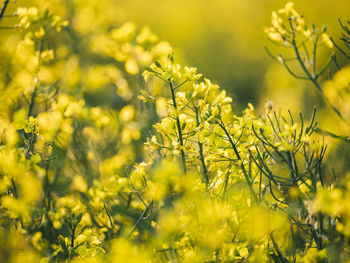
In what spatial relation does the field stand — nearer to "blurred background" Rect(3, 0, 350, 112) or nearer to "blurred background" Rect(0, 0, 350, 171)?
"blurred background" Rect(0, 0, 350, 171)

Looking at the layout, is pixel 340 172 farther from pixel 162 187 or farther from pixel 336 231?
pixel 162 187

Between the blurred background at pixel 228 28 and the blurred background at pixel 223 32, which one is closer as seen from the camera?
the blurred background at pixel 223 32

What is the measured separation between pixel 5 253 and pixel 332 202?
1421 mm

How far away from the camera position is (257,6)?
9039mm

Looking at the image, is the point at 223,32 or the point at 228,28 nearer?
the point at 223,32

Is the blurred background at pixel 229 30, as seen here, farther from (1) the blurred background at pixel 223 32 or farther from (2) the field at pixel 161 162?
(2) the field at pixel 161 162

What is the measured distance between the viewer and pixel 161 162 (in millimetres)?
1433

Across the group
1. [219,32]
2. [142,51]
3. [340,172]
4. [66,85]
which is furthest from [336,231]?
[219,32]

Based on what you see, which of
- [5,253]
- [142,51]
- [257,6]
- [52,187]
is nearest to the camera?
[5,253]

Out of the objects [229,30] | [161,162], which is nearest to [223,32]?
[229,30]

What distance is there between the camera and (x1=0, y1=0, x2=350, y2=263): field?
1188 millimetres

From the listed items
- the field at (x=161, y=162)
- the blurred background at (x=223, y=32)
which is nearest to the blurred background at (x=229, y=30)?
the blurred background at (x=223, y=32)

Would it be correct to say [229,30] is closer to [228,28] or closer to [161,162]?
[228,28]

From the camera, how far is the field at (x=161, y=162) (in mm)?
1188
